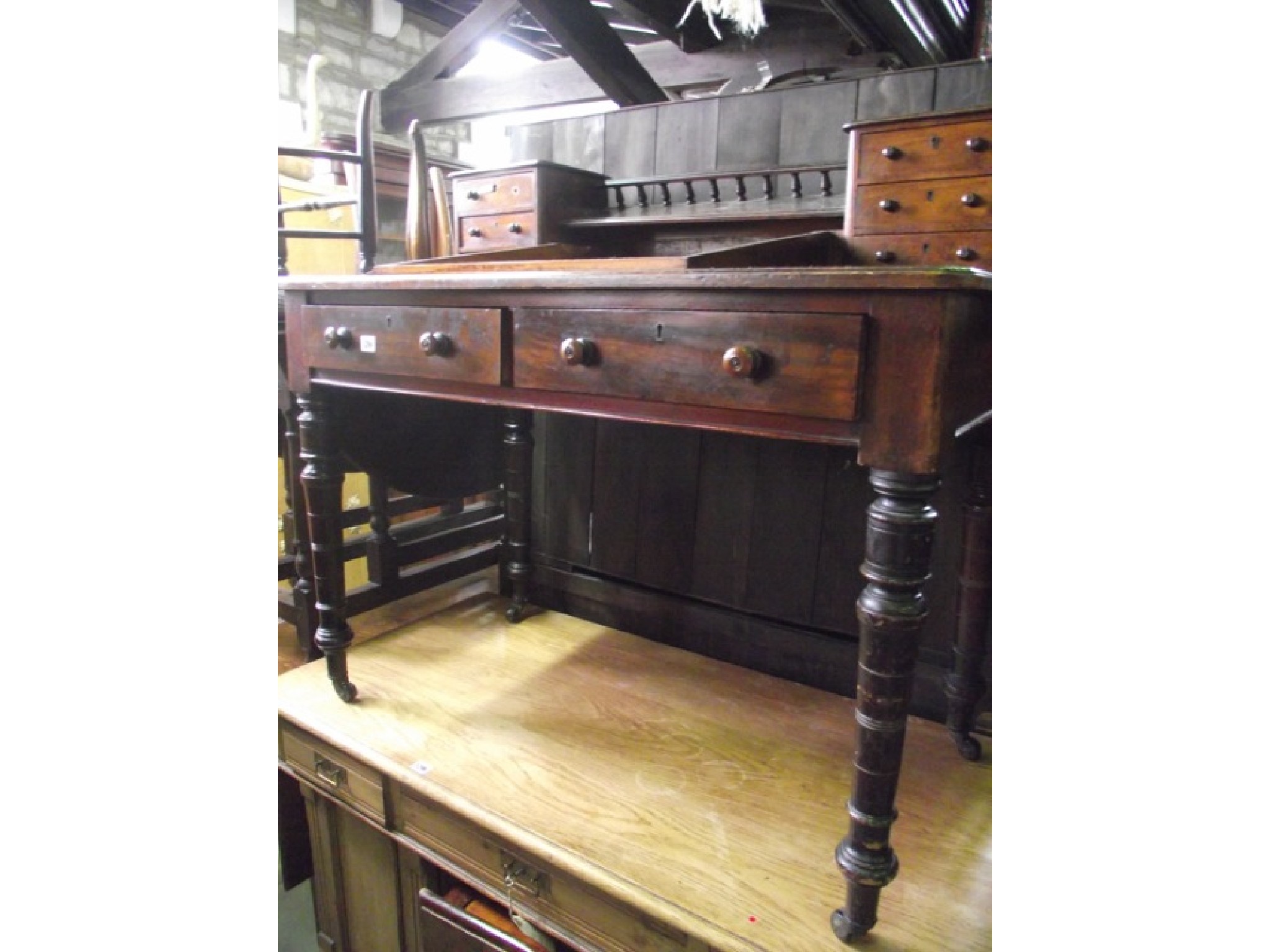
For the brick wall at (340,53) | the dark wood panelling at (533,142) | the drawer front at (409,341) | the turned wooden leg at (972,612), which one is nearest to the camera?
the drawer front at (409,341)

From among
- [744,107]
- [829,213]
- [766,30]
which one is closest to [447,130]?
[766,30]

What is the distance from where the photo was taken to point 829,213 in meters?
1.55

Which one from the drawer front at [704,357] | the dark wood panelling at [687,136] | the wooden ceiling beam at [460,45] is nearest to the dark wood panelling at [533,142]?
the dark wood panelling at [687,136]

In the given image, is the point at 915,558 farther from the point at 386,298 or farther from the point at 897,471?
the point at 386,298

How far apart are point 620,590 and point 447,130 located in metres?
4.04

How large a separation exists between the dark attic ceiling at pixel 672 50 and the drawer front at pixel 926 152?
1.16 metres

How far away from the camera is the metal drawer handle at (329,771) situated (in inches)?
52.7

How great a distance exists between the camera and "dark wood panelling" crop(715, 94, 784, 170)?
6.07 ft

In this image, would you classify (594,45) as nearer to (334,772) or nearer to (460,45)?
(460,45)

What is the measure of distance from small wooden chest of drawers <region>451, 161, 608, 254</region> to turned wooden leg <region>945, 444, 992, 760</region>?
4.02ft

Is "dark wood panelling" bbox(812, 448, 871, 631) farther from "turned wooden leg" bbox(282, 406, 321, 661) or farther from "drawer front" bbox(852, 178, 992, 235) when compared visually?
"turned wooden leg" bbox(282, 406, 321, 661)

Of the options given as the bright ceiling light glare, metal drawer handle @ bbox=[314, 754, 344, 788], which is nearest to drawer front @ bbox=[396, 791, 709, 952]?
metal drawer handle @ bbox=[314, 754, 344, 788]

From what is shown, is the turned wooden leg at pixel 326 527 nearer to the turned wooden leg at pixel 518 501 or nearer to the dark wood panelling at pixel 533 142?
the turned wooden leg at pixel 518 501

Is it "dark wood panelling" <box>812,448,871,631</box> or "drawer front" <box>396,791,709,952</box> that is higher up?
"dark wood panelling" <box>812,448,871,631</box>
